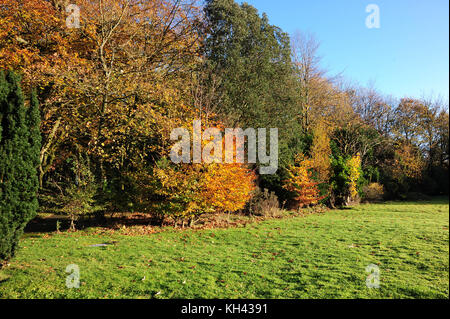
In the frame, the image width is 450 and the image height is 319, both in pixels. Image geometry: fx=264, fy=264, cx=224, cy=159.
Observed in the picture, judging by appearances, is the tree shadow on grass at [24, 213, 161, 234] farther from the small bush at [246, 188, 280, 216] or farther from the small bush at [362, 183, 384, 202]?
the small bush at [362, 183, 384, 202]

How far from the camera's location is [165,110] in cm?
1246

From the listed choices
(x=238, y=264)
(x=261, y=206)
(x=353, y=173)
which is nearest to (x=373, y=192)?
(x=353, y=173)

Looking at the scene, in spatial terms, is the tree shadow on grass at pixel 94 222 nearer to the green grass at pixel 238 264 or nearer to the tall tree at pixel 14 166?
the green grass at pixel 238 264

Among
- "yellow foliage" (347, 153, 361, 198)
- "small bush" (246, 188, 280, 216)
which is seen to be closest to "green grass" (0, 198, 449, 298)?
"small bush" (246, 188, 280, 216)

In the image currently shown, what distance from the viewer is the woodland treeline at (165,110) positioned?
35.3 ft

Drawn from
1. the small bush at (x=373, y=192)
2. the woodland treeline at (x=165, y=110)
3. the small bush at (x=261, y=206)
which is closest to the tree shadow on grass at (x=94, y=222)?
the woodland treeline at (x=165, y=110)

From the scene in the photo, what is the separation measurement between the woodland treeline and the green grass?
1.94 meters

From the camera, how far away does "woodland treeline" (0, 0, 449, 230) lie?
10758 mm

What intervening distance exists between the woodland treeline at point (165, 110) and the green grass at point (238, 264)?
1936mm

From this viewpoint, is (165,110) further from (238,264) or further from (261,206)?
(238,264)

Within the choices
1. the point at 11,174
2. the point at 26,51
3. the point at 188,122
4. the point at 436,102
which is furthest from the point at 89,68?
the point at 436,102

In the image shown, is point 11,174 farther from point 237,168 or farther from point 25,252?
point 237,168

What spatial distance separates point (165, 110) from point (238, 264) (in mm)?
8342
